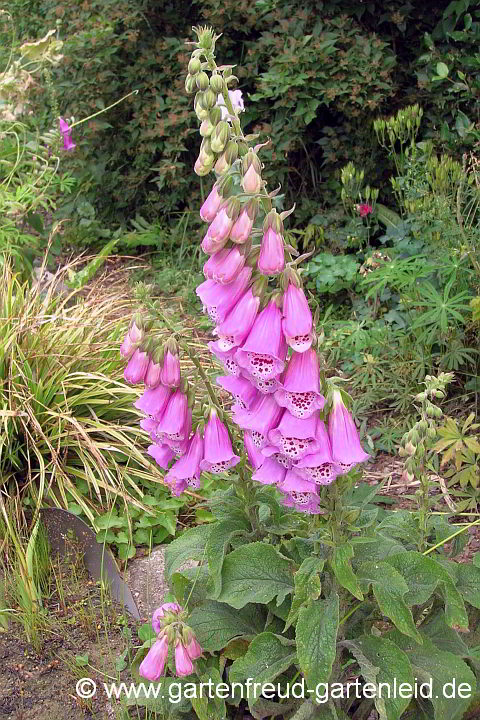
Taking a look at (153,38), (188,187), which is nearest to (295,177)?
(188,187)

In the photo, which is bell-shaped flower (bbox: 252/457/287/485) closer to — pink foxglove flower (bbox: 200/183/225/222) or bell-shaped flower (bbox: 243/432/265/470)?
bell-shaped flower (bbox: 243/432/265/470)

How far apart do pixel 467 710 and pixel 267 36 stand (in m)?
4.18

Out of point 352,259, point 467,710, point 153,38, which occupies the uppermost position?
point 153,38

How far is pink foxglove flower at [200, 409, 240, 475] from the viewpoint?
80.1 inches

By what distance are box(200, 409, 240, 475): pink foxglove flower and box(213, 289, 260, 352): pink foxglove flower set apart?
0.36 meters

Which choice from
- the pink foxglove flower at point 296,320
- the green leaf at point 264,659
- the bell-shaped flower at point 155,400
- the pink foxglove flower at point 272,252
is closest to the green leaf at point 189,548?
the green leaf at point 264,659

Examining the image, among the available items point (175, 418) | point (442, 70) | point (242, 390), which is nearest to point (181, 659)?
point (175, 418)

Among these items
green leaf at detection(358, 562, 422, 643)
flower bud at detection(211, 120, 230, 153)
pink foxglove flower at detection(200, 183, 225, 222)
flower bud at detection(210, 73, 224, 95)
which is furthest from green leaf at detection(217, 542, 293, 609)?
flower bud at detection(210, 73, 224, 95)

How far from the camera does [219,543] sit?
84.0 inches

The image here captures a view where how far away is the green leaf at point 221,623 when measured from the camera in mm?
2188

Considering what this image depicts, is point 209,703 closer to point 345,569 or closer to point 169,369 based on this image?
point 345,569

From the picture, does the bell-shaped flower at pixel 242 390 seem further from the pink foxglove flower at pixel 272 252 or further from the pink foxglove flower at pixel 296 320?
the pink foxglove flower at pixel 272 252

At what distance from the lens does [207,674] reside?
2.21 metres

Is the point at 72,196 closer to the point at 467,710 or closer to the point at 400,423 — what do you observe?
the point at 400,423
